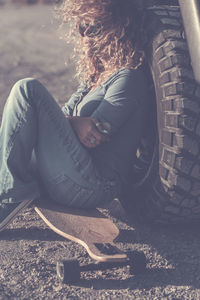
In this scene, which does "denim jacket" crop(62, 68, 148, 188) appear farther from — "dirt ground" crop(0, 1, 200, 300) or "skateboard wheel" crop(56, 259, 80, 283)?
"skateboard wheel" crop(56, 259, 80, 283)

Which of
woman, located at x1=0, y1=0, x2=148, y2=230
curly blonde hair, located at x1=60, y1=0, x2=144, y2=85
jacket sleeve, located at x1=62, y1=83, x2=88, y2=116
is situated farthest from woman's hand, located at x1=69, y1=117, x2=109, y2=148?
jacket sleeve, located at x1=62, y1=83, x2=88, y2=116

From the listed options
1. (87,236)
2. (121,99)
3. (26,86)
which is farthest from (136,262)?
(26,86)

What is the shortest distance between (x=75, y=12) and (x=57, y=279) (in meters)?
1.65

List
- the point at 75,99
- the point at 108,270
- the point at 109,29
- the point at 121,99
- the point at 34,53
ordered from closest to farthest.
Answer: the point at 108,270
the point at 121,99
the point at 109,29
the point at 75,99
the point at 34,53

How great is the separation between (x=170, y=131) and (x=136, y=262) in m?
0.81

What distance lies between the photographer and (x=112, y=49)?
3.73 m

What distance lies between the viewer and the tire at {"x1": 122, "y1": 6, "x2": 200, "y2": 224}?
346 cm

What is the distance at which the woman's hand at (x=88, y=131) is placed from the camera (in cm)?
349

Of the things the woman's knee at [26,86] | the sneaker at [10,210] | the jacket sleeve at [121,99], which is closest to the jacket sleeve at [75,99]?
the jacket sleeve at [121,99]

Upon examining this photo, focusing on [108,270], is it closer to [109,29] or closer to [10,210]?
[10,210]

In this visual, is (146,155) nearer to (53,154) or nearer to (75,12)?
(53,154)

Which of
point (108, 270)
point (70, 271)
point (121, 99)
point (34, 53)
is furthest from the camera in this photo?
point (34, 53)

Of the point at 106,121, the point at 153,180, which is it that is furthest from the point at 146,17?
the point at 153,180

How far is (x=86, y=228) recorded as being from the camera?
11.2 feet
